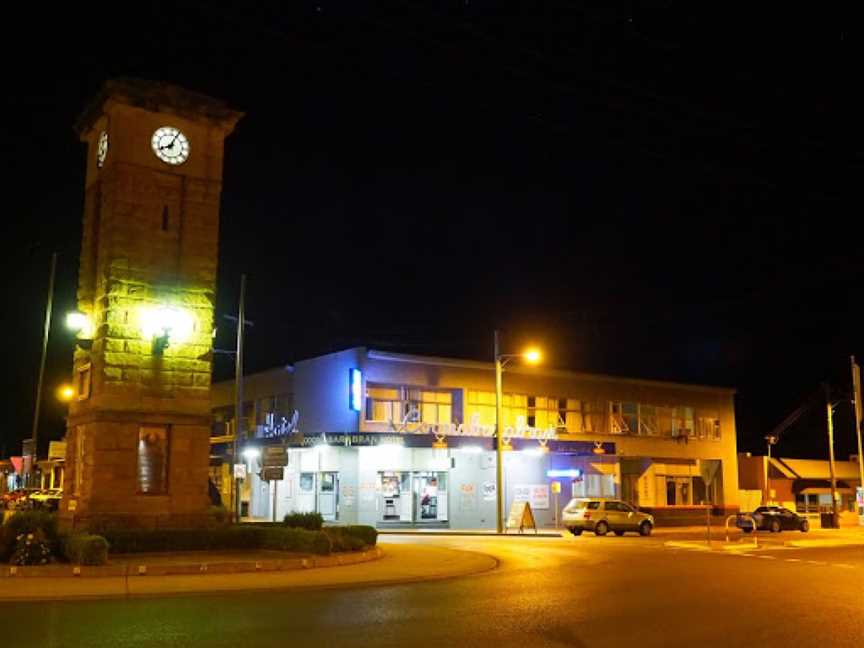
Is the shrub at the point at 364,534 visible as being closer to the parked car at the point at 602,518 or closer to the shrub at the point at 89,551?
the shrub at the point at 89,551

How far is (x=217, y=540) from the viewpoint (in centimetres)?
2348

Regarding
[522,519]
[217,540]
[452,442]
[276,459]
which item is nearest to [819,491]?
[452,442]

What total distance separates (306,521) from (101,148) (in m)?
11.8

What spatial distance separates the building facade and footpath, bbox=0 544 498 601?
15429mm

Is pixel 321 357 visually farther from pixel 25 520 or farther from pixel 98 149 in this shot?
pixel 25 520

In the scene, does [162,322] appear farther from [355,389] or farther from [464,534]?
[464,534]

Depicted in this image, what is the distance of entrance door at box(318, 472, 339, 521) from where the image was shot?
4197 cm

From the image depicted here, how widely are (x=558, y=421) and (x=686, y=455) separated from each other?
9.89m

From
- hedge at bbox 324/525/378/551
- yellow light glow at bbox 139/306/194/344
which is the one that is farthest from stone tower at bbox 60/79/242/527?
hedge at bbox 324/525/378/551

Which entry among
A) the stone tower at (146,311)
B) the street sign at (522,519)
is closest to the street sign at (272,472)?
the stone tower at (146,311)

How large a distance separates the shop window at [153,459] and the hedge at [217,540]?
149 cm

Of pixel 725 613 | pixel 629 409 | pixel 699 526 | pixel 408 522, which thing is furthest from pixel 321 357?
pixel 725 613

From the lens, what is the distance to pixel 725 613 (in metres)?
14.2

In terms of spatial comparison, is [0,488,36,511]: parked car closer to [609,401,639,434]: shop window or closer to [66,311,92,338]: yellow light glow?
[66,311,92,338]: yellow light glow
